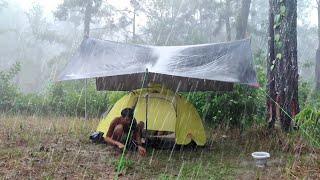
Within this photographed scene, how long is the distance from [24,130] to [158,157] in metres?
3.27

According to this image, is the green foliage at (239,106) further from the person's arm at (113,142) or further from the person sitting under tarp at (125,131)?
the person's arm at (113,142)

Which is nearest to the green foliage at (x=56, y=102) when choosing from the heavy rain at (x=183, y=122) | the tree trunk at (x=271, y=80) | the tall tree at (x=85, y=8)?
the heavy rain at (x=183, y=122)

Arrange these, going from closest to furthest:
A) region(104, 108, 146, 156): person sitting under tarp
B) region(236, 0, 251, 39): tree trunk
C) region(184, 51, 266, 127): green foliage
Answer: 1. region(104, 108, 146, 156): person sitting under tarp
2. region(184, 51, 266, 127): green foliage
3. region(236, 0, 251, 39): tree trunk

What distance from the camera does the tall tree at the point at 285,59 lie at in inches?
250

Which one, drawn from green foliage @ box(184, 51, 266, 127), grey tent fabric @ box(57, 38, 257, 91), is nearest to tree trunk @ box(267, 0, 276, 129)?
grey tent fabric @ box(57, 38, 257, 91)

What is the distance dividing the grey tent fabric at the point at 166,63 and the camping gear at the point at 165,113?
0.27 meters

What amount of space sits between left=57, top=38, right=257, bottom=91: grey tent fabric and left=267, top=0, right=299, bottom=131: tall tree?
20.9 inches

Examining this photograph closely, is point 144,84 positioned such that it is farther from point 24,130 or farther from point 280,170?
point 280,170

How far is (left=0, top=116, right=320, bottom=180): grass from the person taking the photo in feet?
15.4

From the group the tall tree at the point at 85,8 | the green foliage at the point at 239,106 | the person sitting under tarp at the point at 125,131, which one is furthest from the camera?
the tall tree at the point at 85,8

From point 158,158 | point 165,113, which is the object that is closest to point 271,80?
point 165,113

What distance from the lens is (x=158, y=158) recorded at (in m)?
5.75

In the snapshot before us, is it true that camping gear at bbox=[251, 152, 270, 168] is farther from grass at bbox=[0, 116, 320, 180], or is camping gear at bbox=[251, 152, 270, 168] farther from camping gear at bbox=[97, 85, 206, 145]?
camping gear at bbox=[97, 85, 206, 145]

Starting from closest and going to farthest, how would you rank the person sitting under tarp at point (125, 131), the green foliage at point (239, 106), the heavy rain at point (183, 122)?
the heavy rain at point (183, 122) < the person sitting under tarp at point (125, 131) < the green foliage at point (239, 106)
